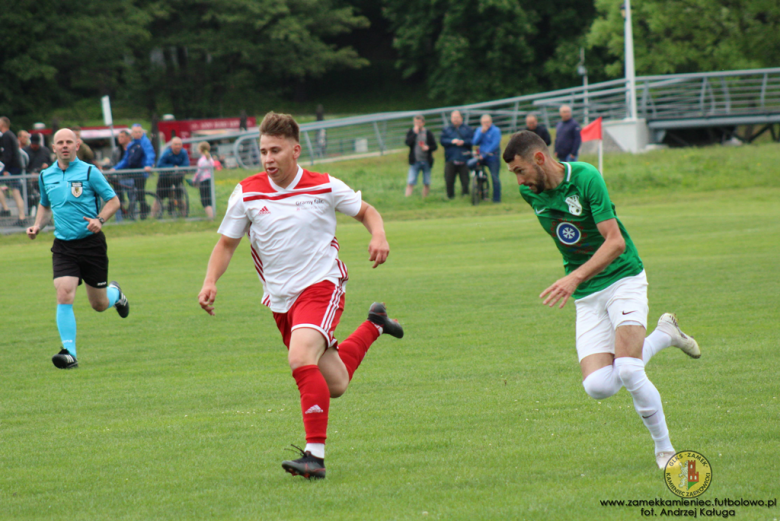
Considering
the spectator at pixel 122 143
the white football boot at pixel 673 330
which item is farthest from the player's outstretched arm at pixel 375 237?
the spectator at pixel 122 143

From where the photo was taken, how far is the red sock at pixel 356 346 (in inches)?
212

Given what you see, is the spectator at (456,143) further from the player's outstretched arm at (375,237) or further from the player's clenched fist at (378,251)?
the player's clenched fist at (378,251)

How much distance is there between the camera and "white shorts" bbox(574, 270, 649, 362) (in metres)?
4.77

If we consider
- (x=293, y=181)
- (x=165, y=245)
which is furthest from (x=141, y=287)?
(x=293, y=181)

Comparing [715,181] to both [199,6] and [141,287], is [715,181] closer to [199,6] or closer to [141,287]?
[141,287]

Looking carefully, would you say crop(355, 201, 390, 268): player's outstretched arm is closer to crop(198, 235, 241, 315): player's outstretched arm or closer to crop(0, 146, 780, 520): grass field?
crop(198, 235, 241, 315): player's outstretched arm

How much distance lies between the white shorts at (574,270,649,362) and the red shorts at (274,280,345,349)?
1.43m

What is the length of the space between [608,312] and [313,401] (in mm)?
1743

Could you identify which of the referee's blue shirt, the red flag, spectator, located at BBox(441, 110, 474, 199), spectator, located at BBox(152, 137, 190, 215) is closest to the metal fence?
spectator, located at BBox(152, 137, 190, 215)

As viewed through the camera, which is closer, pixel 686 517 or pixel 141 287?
pixel 686 517

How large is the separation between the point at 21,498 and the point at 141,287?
8720 mm

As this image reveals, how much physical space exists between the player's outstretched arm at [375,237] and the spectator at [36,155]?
17407mm

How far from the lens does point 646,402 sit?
14.8ft

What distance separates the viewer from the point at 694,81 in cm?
3506
